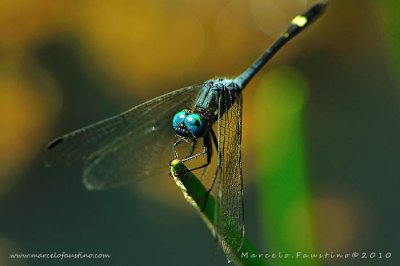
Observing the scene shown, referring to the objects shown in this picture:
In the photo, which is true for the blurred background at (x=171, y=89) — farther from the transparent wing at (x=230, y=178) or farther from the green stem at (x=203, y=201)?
the green stem at (x=203, y=201)

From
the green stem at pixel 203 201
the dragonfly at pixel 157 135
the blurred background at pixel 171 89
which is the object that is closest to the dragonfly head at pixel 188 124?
the dragonfly at pixel 157 135

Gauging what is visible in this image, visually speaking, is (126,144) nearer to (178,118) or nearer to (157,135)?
(157,135)

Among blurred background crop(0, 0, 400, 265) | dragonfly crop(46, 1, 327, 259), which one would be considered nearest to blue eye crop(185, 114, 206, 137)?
dragonfly crop(46, 1, 327, 259)

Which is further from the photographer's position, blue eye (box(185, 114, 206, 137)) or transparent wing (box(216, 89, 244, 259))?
blue eye (box(185, 114, 206, 137))

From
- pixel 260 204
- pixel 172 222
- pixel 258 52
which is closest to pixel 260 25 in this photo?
pixel 258 52

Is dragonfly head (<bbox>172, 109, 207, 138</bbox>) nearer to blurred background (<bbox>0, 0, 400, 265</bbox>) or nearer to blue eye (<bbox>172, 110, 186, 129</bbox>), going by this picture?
blue eye (<bbox>172, 110, 186, 129</bbox>)

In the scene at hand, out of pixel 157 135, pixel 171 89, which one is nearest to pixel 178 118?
pixel 157 135
